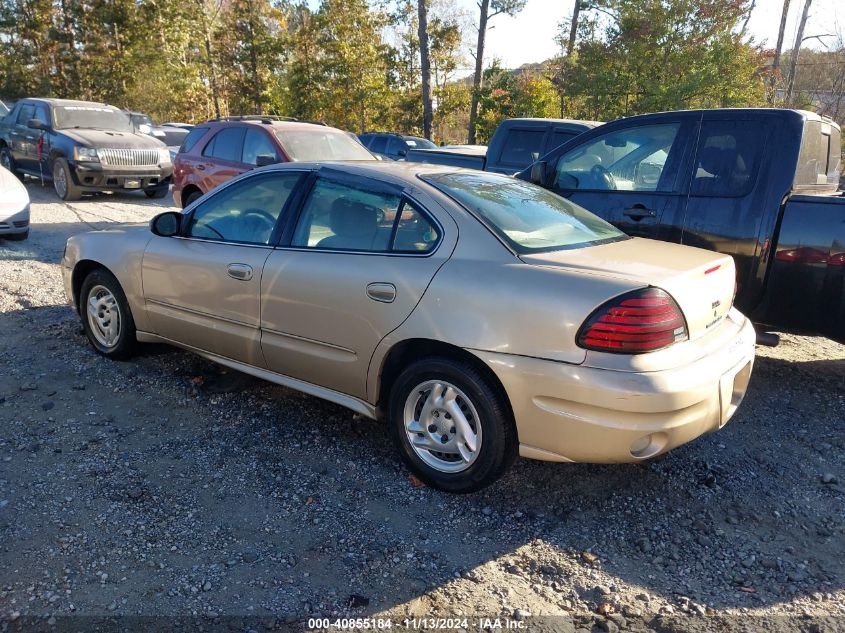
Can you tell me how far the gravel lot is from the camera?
260 cm

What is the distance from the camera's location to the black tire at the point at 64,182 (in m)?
12.2

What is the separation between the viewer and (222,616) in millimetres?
2486

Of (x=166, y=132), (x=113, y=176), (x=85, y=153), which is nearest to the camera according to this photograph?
(x=85, y=153)

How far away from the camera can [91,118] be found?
13258 mm

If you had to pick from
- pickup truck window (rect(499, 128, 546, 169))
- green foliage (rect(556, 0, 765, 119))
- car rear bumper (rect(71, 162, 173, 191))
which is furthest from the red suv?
green foliage (rect(556, 0, 765, 119))

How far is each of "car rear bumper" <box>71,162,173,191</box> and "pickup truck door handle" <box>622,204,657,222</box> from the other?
1033 centimetres

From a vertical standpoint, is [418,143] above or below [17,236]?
above

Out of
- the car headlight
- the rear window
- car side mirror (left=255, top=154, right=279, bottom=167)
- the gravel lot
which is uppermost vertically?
the rear window

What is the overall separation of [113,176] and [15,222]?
3900 millimetres

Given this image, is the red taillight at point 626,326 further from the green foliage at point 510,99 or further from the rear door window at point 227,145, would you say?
the green foliage at point 510,99

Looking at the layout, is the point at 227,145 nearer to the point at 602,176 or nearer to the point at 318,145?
the point at 318,145

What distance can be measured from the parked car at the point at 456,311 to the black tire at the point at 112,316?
0.37 m

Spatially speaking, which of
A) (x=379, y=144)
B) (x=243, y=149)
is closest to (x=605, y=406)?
(x=243, y=149)

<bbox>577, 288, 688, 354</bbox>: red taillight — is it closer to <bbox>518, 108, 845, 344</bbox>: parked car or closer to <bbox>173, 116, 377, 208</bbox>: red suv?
<bbox>518, 108, 845, 344</bbox>: parked car
